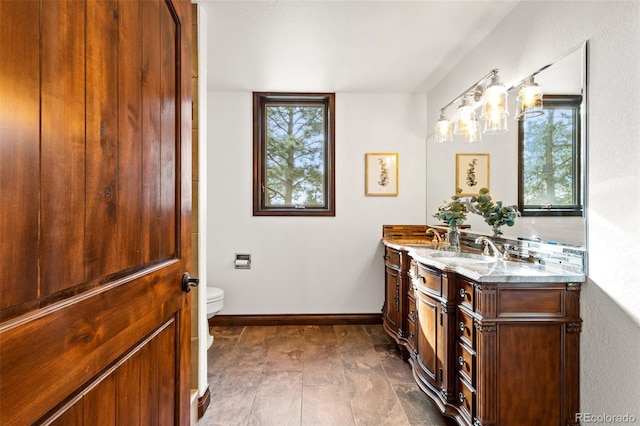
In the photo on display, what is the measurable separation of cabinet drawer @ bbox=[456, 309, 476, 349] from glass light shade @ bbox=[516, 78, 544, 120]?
115 cm

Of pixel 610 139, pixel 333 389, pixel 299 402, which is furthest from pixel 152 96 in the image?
pixel 333 389

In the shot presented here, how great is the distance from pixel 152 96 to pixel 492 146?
2122mm

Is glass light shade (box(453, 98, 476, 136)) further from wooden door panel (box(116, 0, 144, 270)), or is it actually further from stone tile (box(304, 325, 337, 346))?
wooden door panel (box(116, 0, 144, 270))

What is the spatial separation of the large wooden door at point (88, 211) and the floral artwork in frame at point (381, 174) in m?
2.58

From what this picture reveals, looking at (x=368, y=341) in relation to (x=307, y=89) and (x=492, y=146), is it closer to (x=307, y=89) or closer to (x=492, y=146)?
(x=492, y=146)

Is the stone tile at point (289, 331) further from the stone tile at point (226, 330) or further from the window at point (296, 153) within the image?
the window at point (296, 153)

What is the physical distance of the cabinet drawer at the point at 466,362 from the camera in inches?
62.8

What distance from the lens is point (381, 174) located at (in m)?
3.49

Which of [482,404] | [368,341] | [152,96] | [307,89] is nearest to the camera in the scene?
[152,96]

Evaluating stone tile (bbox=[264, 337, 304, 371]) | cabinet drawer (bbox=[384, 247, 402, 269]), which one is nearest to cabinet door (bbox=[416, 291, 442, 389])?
cabinet drawer (bbox=[384, 247, 402, 269])

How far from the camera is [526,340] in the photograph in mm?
1512

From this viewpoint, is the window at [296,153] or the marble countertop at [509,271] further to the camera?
the window at [296,153]

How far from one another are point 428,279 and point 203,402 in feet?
4.93

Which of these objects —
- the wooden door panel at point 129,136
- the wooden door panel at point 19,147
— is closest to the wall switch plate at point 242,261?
the wooden door panel at point 129,136
